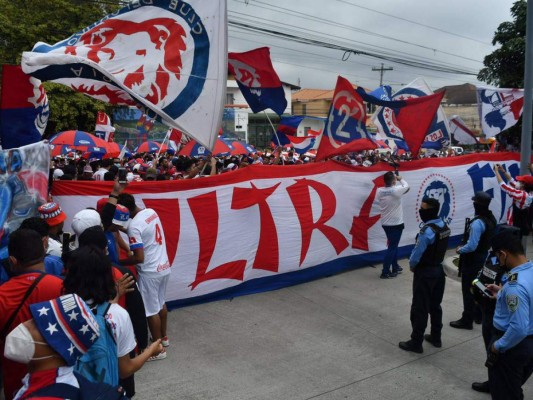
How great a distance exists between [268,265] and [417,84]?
7729 mm

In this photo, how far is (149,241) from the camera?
4.61 m

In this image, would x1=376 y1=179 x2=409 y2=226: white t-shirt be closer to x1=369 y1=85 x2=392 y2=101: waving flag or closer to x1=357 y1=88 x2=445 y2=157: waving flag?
x1=357 y1=88 x2=445 y2=157: waving flag

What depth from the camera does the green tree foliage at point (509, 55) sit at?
1592 centimetres

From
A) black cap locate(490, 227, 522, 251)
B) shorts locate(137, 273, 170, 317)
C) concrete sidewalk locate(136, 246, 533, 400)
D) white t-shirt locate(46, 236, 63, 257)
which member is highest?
black cap locate(490, 227, 522, 251)

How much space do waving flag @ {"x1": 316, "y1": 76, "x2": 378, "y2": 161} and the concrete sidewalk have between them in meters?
2.50

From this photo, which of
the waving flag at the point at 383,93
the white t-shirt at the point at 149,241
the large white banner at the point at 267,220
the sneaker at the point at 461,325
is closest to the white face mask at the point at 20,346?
the white t-shirt at the point at 149,241

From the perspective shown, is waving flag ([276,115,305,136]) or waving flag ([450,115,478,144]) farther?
waving flag ([450,115,478,144])

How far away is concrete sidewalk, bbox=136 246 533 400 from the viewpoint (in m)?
4.20

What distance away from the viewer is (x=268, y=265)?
6.79 metres

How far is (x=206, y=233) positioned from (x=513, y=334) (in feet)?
13.2

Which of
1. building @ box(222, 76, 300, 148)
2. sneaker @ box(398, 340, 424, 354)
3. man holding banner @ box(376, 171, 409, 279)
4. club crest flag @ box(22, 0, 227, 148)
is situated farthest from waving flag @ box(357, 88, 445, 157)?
building @ box(222, 76, 300, 148)

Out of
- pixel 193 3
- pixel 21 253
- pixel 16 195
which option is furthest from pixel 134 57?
pixel 21 253

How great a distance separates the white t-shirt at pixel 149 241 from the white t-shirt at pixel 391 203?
418 centimetres

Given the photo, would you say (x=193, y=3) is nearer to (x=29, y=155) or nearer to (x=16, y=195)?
(x=29, y=155)
